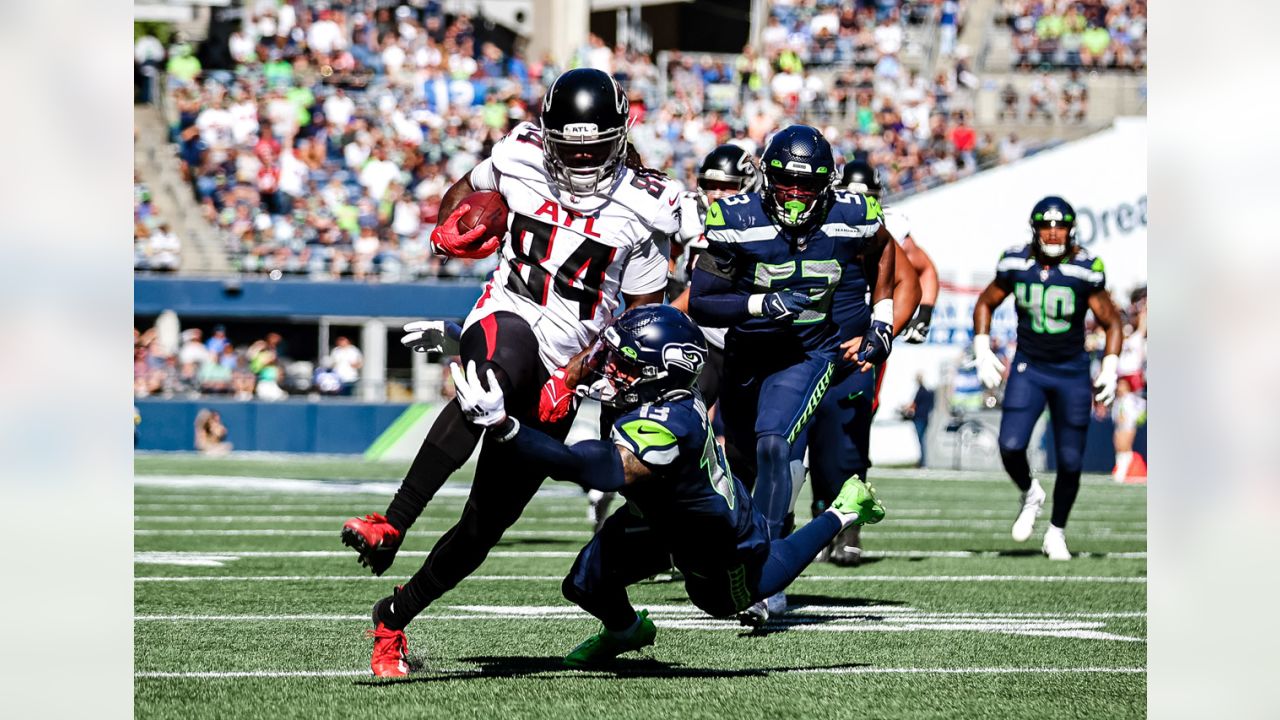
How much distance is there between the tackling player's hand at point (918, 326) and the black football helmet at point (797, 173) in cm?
158

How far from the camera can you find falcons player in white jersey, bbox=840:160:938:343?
27.4 feet

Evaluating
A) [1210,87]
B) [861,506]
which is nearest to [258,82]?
[861,506]

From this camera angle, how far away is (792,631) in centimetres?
615

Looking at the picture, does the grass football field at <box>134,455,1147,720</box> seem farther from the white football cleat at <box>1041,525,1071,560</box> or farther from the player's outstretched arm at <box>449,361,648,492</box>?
the player's outstretched arm at <box>449,361,648,492</box>

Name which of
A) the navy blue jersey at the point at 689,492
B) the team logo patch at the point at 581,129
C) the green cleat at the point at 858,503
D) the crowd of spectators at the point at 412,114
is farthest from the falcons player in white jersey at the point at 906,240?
the crowd of spectators at the point at 412,114

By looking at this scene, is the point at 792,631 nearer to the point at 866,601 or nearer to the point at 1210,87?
the point at 866,601

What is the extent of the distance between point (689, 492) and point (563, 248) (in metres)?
0.81

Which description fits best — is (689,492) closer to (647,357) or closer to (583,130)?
(647,357)

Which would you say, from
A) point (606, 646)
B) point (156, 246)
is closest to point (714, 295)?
point (606, 646)

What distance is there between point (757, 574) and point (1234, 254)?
9.69ft

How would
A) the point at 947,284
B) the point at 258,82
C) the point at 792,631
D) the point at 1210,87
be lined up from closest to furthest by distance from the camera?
the point at 1210,87
the point at 792,631
the point at 947,284
the point at 258,82

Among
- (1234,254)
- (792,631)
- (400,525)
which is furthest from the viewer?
(792,631)

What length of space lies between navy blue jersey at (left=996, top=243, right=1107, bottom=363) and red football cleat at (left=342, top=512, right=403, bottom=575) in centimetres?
545

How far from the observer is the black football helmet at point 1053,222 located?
9.53 meters
